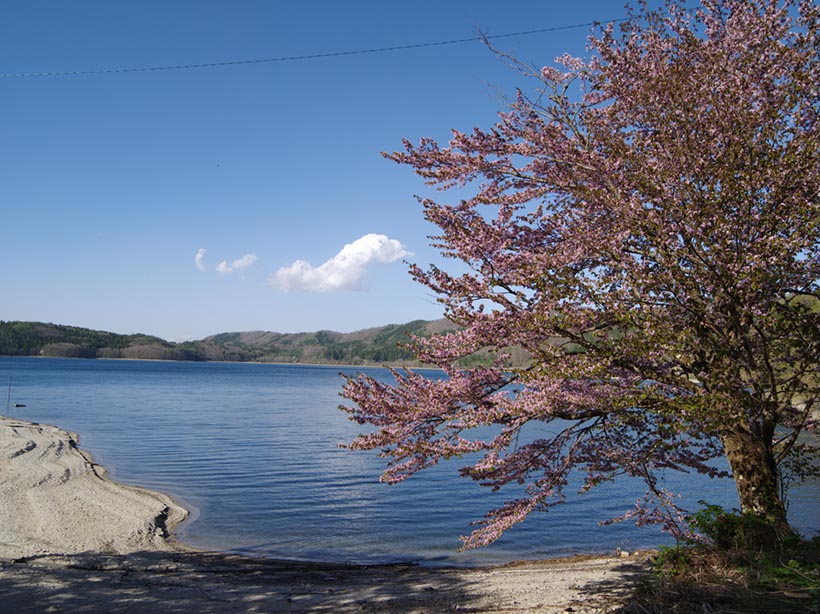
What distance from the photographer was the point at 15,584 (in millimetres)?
11742

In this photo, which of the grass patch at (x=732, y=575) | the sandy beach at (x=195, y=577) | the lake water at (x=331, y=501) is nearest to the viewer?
the grass patch at (x=732, y=575)

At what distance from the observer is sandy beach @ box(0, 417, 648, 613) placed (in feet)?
34.7

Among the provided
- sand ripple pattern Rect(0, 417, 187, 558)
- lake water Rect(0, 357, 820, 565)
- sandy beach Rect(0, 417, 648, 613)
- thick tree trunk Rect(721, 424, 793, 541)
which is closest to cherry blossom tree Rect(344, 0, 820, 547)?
thick tree trunk Rect(721, 424, 793, 541)

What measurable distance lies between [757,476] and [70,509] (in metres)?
21.9

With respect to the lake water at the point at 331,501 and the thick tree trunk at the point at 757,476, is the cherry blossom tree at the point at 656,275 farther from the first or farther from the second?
the lake water at the point at 331,501

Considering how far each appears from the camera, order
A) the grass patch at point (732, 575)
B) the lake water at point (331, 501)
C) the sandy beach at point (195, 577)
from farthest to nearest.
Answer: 1. the lake water at point (331, 501)
2. the sandy beach at point (195, 577)
3. the grass patch at point (732, 575)

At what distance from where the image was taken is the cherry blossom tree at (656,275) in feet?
21.2

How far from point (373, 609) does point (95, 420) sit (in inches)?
2050

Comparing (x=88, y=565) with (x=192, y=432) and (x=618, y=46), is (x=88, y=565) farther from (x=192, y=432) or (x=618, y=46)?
(x=192, y=432)

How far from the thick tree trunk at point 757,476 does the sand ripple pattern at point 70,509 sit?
1600cm

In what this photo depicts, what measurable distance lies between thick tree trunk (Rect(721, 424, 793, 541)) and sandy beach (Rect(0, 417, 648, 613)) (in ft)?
7.45

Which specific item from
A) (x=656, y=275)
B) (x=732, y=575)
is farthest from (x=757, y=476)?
(x=656, y=275)

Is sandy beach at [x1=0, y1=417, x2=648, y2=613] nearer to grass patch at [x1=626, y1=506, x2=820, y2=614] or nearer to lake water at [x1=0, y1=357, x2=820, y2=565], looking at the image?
grass patch at [x1=626, y1=506, x2=820, y2=614]

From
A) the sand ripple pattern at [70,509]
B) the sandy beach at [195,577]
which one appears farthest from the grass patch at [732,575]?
the sand ripple pattern at [70,509]
